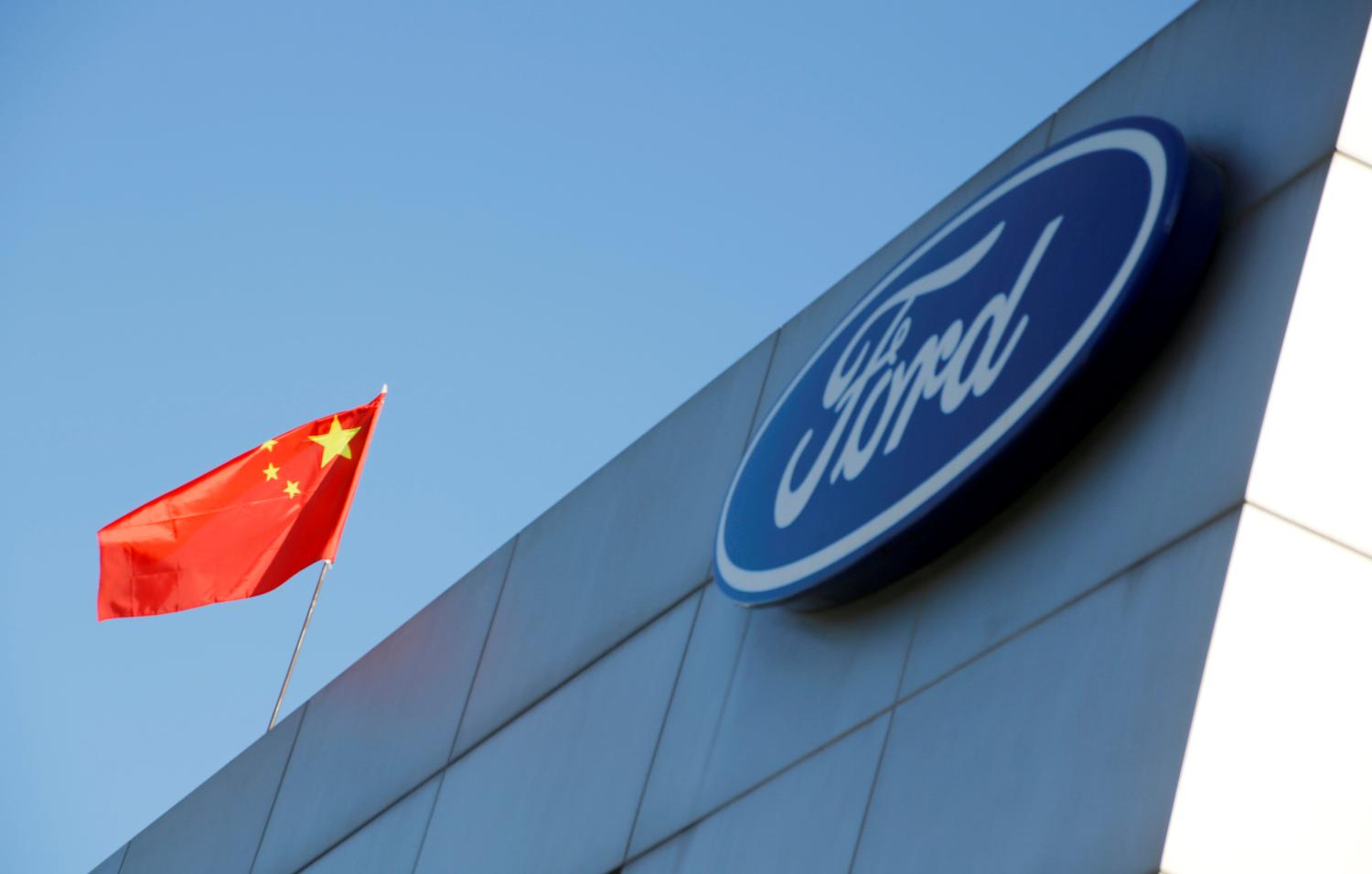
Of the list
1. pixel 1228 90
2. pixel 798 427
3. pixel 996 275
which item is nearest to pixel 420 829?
pixel 798 427

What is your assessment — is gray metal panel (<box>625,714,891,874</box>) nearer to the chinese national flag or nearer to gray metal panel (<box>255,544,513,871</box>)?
gray metal panel (<box>255,544,513,871</box>)

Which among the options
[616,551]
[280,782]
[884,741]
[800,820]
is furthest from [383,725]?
[884,741]

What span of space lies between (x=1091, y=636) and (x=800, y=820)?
4.78 ft

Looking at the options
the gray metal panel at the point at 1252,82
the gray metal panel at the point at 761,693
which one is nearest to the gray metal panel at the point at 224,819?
the gray metal panel at the point at 761,693

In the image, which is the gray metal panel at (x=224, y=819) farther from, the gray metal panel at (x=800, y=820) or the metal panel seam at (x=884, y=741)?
the metal panel seam at (x=884, y=741)

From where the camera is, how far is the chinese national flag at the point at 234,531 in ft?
42.7

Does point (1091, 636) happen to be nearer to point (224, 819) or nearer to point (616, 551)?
point (616, 551)

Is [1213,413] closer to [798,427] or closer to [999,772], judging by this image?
[999,772]

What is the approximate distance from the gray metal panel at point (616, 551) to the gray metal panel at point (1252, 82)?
8.49ft

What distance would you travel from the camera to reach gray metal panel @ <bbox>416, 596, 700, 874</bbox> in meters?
7.80

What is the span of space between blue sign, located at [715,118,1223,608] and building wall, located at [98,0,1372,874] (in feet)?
0.41

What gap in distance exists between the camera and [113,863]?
14125 mm

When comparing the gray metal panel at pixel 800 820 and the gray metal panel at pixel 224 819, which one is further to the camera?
the gray metal panel at pixel 224 819

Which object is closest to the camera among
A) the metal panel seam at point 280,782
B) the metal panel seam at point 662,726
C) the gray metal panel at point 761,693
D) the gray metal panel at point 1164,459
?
the gray metal panel at point 1164,459
